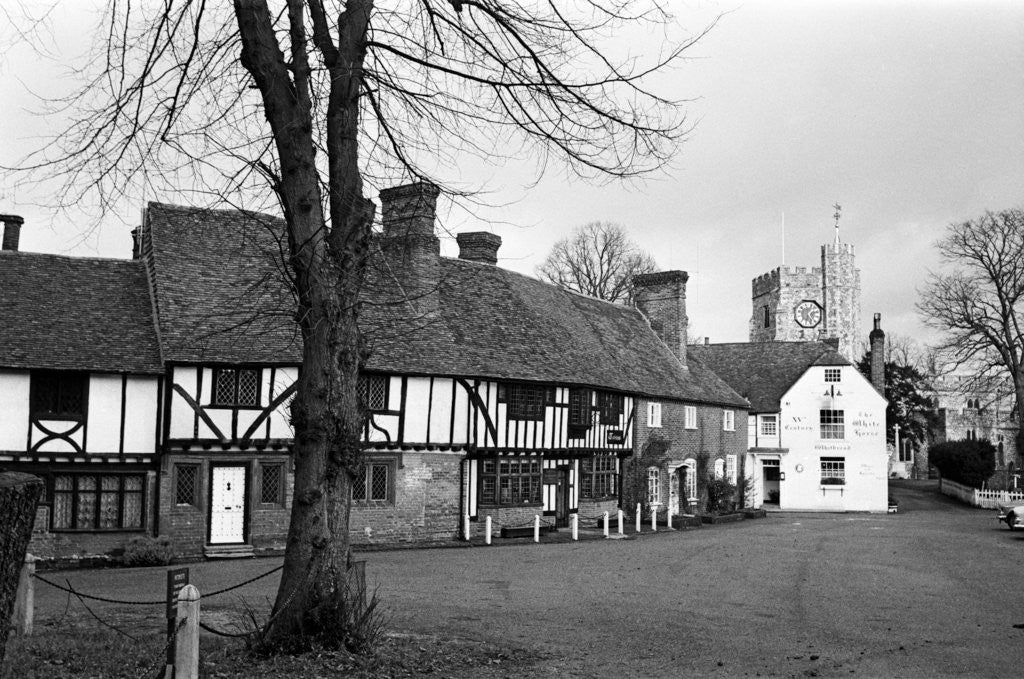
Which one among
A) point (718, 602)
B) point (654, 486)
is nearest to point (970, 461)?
point (654, 486)

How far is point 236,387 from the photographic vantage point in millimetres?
23016

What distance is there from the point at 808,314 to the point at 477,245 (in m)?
54.9

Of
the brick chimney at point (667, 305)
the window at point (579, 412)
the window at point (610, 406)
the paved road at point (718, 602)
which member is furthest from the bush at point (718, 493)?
the paved road at point (718, 602)

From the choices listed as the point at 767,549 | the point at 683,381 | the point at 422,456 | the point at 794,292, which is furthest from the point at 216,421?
the point at 794,292

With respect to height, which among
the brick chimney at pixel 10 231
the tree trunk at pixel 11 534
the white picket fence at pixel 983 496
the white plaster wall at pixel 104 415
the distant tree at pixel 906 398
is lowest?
the white picket fence at pixel 983 496

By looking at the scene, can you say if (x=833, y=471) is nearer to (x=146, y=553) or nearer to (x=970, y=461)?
(x=970, y=461)

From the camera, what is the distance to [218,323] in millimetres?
23688

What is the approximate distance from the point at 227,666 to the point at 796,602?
9153 mm

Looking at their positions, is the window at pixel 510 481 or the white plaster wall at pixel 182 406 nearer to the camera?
the white plaster wall at pixel 182 406

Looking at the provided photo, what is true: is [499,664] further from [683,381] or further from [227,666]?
[683,381]

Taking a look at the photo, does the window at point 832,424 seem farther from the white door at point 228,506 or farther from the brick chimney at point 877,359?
the white door at point 228,506

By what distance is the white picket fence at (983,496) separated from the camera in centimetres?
4512

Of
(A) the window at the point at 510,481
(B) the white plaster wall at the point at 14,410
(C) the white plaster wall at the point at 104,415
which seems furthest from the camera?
(A) the window at the point at 510,481

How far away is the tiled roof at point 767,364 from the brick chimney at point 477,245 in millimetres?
15631
